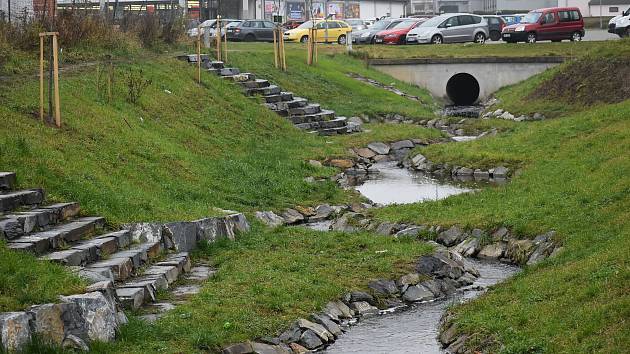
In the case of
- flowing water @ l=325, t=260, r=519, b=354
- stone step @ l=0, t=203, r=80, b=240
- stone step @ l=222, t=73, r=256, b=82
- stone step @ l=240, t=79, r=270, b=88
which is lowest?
flowing water @ l=325, t=260, r=519, b=354

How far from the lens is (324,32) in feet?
220

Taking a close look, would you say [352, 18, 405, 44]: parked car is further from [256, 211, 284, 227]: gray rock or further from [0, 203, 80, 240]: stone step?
[0, 203, 80, 240]: stone step

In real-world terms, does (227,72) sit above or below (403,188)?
above

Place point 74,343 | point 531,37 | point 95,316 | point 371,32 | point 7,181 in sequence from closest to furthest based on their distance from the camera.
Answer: point 74,343 → point 95,316 → point 7,181 → point 531,37 → point 371,32

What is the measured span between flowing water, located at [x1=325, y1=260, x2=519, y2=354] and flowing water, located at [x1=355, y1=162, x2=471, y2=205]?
28.9 feet

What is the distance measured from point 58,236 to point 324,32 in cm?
5036

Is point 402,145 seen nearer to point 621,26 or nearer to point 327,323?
point 327,323

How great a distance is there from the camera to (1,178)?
63.8ft

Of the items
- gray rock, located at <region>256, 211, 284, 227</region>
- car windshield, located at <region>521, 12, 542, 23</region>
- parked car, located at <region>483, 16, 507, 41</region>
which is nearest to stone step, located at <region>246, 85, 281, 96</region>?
gray rock, located at <region>256, 211, 284, 227</region>

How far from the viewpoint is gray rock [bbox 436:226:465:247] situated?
77.2 feet

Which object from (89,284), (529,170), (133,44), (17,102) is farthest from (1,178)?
(133,44)

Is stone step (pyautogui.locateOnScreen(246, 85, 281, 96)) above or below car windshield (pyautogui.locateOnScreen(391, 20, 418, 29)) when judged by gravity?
below

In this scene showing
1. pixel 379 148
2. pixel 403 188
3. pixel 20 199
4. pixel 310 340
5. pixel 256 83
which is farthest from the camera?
pixel 256 83

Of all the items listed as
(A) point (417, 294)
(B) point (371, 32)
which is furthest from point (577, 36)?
(A) point (417, 294)
